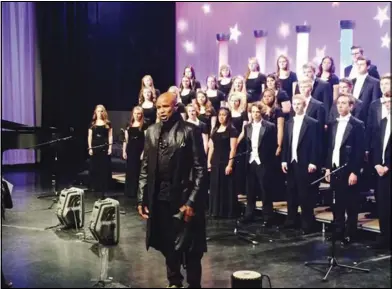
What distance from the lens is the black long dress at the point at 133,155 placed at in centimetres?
732

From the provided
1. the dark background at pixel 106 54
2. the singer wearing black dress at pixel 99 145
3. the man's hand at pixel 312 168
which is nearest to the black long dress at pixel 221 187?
the man's hand at pixel 312 168

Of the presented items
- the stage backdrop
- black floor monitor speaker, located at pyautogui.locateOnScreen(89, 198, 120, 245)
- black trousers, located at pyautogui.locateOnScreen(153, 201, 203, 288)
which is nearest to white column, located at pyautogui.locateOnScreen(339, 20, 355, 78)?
the stage backdrop

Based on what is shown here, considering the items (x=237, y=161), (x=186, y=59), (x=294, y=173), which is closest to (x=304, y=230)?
(x=294, y=173)

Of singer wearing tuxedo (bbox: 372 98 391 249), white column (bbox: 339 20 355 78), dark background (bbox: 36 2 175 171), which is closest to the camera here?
singer wearing tuxedo (bbox: 372 98 391 249)

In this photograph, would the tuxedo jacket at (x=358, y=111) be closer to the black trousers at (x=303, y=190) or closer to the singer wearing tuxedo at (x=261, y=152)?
the black trousers at (x=303, y=190)

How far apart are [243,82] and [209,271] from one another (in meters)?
2.48

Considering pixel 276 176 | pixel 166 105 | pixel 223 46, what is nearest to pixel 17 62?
pixel 223 46

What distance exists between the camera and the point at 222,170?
6.27m

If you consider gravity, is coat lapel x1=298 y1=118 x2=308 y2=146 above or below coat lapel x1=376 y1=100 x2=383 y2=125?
below

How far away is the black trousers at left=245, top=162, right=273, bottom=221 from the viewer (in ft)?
19.4

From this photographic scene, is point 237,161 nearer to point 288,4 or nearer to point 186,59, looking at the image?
point 288,4

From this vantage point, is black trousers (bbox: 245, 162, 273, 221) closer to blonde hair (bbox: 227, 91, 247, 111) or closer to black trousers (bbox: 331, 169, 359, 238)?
blonde hair (bbox: 227, 91, 247, 111)

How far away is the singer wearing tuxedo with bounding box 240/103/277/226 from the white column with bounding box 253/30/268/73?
1353mm

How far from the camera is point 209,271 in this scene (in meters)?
4.48
